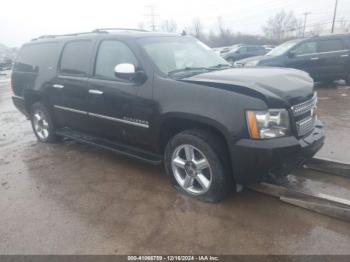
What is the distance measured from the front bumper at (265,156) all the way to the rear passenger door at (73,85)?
101 inches

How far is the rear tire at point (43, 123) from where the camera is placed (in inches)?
226

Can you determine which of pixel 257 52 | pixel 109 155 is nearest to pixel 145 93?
pixel 109 155

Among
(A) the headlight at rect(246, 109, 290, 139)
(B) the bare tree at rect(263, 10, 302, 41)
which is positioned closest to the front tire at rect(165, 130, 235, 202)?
(A) the headlight at rect(246, 109, 290, 139)

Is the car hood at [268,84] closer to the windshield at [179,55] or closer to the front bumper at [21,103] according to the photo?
the windshield at [179,55]

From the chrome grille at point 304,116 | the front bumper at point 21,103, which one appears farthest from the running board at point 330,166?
the front bumper at point 21,103

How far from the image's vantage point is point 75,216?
136 inches

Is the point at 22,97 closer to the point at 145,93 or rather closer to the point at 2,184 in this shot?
the point at 2,184

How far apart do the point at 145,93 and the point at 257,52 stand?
2118 cm

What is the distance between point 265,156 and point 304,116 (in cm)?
75

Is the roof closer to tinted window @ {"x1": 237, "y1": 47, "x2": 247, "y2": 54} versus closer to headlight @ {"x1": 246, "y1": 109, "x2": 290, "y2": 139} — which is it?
headlight @ {"x1": 246, "y1": 109, "x2": 290, "y2": 139}

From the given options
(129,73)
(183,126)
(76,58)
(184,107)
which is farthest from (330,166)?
(76,58)

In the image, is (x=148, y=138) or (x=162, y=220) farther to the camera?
(x=148, y=138)

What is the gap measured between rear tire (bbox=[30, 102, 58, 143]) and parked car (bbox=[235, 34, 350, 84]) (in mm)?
6595

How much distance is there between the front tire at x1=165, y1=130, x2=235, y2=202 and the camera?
331 cm
